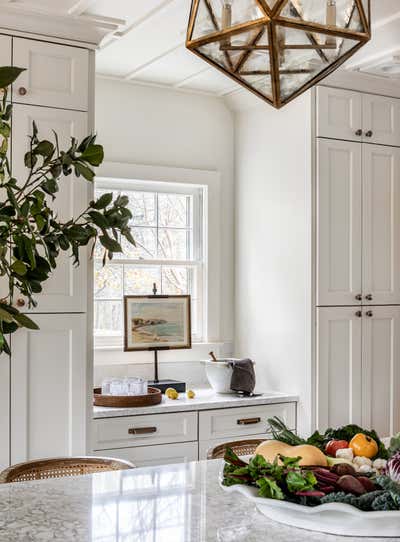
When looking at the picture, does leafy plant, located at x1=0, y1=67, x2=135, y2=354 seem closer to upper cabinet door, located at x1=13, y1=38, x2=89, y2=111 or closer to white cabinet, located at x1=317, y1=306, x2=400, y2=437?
upper cabinet door, located at x1=13, y1=38, x2=89, y2=111

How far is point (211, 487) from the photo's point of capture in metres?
1.80

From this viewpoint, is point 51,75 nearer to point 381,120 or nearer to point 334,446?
point 381,120

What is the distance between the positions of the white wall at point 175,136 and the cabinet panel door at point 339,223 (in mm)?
831

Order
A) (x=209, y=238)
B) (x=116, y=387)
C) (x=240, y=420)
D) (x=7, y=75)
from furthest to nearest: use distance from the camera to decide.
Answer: (x=209, y=238)
(x=240, y=420)
(x=116, y=387)
(x=7, y=75)

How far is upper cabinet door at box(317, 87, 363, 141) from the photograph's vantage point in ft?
13.3

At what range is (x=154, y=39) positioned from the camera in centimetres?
368

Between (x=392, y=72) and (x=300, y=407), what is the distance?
1805mm

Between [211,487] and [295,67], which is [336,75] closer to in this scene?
[295,67]

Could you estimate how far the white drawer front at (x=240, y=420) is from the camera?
388 cm

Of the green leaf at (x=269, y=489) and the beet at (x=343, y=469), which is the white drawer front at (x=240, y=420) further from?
the green leaf at (x=269, y=489)

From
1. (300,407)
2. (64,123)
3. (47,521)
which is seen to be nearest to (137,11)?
(64,123)

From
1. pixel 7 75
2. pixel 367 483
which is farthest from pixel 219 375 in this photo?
pixel 7 75

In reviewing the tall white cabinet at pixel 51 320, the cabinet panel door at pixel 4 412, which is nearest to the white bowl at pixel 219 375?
the tall white cabinet at pixel 51 320

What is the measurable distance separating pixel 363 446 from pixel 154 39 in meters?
2.52
